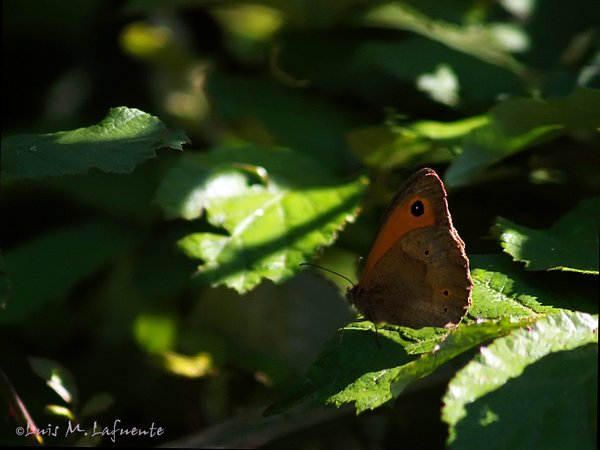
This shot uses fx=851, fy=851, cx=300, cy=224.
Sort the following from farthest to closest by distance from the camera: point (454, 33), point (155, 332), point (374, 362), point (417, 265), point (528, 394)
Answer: point (454, 33) < point (155, 332) < point (417, 265) < point (374, 362) < point (528, 394)

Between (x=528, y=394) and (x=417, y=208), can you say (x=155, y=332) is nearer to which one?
(x=417, y=208)

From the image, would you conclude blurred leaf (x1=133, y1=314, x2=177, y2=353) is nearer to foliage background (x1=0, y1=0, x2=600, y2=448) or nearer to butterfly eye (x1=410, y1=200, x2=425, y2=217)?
foliage background (x1=0, y1=0, x2=600, y2=448)

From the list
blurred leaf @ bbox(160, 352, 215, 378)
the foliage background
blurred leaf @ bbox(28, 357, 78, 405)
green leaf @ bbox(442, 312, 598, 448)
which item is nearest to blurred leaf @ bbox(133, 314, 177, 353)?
the foliage background

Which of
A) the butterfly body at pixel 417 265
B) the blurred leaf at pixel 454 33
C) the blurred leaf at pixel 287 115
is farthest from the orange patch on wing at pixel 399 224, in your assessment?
the blurred leaf at pixel 454 33

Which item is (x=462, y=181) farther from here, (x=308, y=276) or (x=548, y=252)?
(x=308, y=276)

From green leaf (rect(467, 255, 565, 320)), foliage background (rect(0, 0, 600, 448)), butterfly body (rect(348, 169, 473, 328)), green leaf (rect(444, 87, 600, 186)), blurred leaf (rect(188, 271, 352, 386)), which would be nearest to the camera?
green leaf (rect(467, 255, 565, 320))

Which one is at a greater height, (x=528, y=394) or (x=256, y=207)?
(x=528, y=394)

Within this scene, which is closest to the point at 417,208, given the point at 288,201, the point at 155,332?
the point at 288,201
